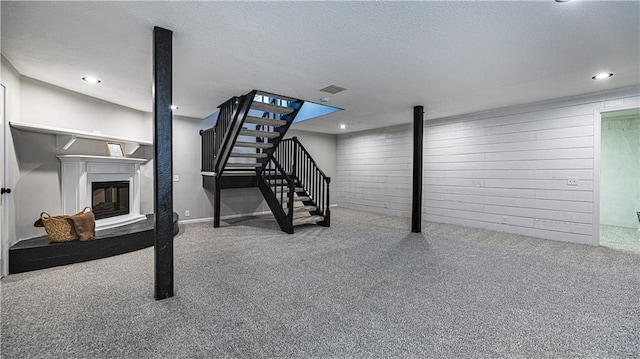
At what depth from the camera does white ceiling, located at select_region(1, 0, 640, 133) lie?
2170 mm

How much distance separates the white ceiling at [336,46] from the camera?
7.12 ft

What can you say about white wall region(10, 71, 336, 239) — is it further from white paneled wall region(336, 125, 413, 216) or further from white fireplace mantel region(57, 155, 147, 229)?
white paneled wall region(336, 125, 413, 216)

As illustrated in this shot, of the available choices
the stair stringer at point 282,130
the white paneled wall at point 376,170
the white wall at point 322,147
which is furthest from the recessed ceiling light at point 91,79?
the white paneled wall at point 376,170

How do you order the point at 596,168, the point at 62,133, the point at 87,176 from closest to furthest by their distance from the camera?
the point at 62,133 → the point at 87,176 → the point at 596,168

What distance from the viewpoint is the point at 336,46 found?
2773mm

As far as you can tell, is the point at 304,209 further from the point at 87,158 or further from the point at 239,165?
the point at 87,158

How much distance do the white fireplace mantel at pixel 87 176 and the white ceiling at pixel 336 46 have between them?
1.08 m

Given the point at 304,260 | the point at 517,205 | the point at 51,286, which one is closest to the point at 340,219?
the point at 304,260

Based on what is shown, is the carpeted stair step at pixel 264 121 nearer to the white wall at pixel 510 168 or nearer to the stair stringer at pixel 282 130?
the stair stringer at pixel 282 130

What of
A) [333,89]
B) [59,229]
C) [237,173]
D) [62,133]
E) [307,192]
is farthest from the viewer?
[307,192]

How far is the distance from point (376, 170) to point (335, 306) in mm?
5919

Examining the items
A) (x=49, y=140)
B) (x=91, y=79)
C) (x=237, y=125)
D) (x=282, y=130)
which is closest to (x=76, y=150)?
(x=49, y=140)

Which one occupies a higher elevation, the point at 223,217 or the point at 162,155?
the point at 162,155

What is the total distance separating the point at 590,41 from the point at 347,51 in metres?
Answer: 2.34
